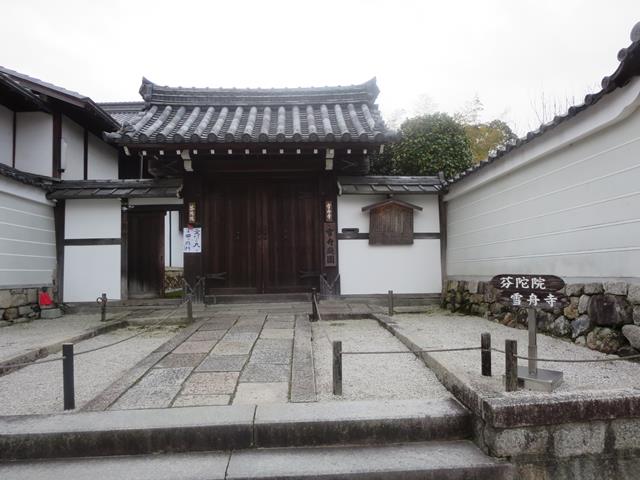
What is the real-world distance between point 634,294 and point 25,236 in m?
9.95

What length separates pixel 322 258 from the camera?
28.7 ft

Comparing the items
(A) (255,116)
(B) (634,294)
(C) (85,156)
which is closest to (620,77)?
(B) (634,294)

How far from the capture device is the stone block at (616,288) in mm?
4363

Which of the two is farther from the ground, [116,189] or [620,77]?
[620,77]

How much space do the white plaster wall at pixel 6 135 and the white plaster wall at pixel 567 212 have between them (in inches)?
391

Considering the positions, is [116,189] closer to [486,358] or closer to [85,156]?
[85,156]

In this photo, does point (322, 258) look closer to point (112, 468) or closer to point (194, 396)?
point (194, 396)

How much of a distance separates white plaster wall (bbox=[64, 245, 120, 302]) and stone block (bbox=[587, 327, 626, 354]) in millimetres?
8639

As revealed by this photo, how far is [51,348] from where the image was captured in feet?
17.8

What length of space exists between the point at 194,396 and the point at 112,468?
0.92m

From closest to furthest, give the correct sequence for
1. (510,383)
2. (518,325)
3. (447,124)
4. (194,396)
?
(510,383)
(194,396)
(518,325)
(447,124)

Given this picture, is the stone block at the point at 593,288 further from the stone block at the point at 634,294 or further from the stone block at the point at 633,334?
the stone block at the point at 633,334

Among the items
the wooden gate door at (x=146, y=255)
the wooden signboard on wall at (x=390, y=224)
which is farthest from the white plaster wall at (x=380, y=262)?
the wooden gate door at (x=146, y=255)

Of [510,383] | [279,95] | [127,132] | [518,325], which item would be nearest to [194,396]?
[510,383]
